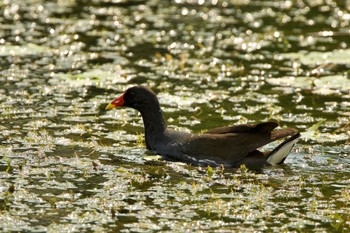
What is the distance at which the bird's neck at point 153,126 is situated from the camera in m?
11.3

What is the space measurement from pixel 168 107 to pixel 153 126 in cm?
185

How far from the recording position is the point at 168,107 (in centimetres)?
1323

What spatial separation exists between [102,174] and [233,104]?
12.7 feet

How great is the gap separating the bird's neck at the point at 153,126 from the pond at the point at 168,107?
0.57 ft

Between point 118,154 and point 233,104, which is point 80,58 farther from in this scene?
point 118,154

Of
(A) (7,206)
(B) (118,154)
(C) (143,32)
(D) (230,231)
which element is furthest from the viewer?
(C) (143,32)

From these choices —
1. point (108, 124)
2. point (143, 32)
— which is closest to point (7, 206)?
point (108, 124)

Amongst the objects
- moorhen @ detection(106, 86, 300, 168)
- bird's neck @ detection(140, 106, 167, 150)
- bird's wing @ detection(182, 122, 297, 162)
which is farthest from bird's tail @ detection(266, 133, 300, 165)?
bird's neck @ detection(140, 106, 167, 150)

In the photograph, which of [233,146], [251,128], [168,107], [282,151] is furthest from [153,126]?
[168,107]

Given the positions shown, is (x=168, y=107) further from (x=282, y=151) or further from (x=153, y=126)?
Answer: (x=282, y=151)

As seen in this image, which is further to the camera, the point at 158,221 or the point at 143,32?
the point at 143,32

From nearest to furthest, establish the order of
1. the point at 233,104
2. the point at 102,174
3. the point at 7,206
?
the point at 7,206
the point at 102,174
the point at 233,104

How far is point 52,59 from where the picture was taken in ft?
52.1

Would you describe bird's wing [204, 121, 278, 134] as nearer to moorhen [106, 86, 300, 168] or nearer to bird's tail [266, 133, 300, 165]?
moorhen [106, 86, 300, 168]
